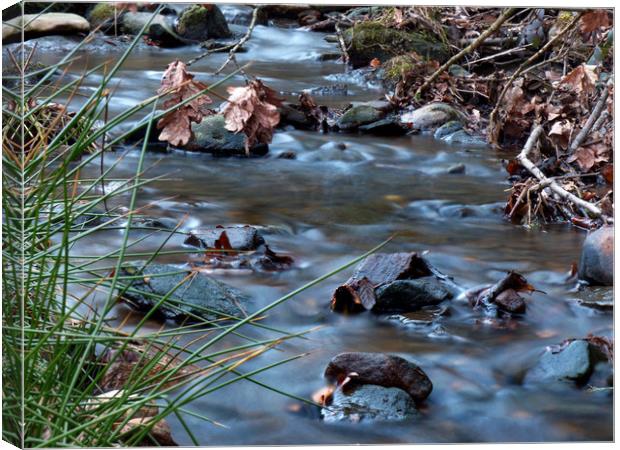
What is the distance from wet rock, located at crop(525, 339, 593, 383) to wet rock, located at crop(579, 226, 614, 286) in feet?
0.68

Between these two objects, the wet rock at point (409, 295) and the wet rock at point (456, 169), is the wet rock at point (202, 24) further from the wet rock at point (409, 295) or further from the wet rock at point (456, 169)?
the wet rock at point (456, 169)

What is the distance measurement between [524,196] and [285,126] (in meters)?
0.77

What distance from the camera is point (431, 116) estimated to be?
2.68 m

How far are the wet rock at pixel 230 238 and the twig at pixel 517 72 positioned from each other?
2.62 ft

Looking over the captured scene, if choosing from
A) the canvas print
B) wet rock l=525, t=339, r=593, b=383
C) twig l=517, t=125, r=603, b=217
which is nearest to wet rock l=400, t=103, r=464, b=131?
the canvas print

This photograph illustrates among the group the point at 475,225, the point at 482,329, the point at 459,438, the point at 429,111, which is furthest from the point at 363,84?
the point at 459,438

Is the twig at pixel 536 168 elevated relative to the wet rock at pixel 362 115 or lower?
lower

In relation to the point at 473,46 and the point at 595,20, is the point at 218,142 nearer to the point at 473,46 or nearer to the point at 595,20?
the point at 473,46

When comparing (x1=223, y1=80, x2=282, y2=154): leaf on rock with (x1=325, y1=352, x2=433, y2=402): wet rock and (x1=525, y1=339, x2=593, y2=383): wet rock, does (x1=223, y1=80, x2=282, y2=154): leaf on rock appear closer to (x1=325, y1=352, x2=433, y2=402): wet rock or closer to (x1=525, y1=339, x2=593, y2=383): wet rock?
(x1=325, y1=352, x2=433, y2=402): wet rock

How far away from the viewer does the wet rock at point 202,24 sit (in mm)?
2064

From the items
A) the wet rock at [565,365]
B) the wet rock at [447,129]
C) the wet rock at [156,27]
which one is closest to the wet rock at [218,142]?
the wet rock at [156,27]

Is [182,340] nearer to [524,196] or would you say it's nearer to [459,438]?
[459,438]

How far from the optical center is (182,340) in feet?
6.39

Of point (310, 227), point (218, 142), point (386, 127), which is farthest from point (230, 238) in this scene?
point (386, 127)
